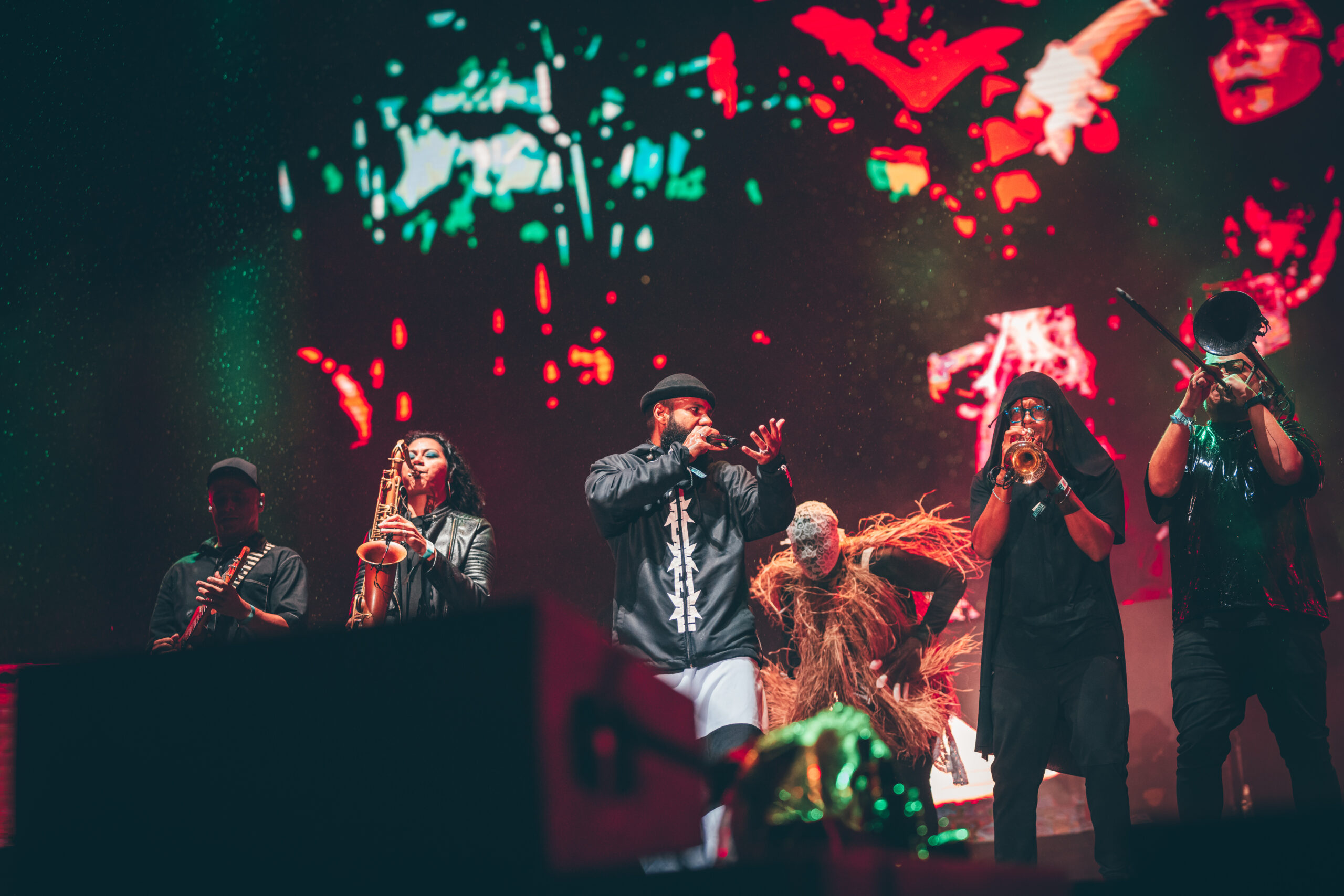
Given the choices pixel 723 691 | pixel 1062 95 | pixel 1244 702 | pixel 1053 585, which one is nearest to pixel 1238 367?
pixel 1053 585

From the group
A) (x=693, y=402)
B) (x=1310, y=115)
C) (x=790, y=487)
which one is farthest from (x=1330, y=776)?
(x=1310, y=115)

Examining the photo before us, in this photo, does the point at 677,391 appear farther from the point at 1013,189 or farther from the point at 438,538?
the point at 1013,189

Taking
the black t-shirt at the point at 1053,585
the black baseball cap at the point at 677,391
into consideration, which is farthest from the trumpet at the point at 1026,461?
the black baseball cap at the point at 677,391

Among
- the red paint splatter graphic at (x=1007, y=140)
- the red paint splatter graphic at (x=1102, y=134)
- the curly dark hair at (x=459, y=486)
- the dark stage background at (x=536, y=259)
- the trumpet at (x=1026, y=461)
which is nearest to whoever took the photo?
the trumpet at (x=1026, y=461)

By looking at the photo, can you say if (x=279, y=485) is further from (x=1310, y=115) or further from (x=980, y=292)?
(x=1310, y=115)

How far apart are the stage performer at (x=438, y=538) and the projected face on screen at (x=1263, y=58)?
4.75 metres

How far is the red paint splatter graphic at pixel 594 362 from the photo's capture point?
19.6 feet

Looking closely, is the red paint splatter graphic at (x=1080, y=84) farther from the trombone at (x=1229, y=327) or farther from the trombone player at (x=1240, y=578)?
the trombone player at (x=1240, y=578)

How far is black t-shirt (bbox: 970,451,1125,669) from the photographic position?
11.4ft

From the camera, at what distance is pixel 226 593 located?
157 inches

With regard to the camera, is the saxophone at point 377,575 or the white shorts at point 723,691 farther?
the saxophone at point 377,575

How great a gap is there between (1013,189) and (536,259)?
2.93m

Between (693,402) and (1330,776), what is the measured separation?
8.88ft

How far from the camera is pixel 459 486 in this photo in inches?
181
